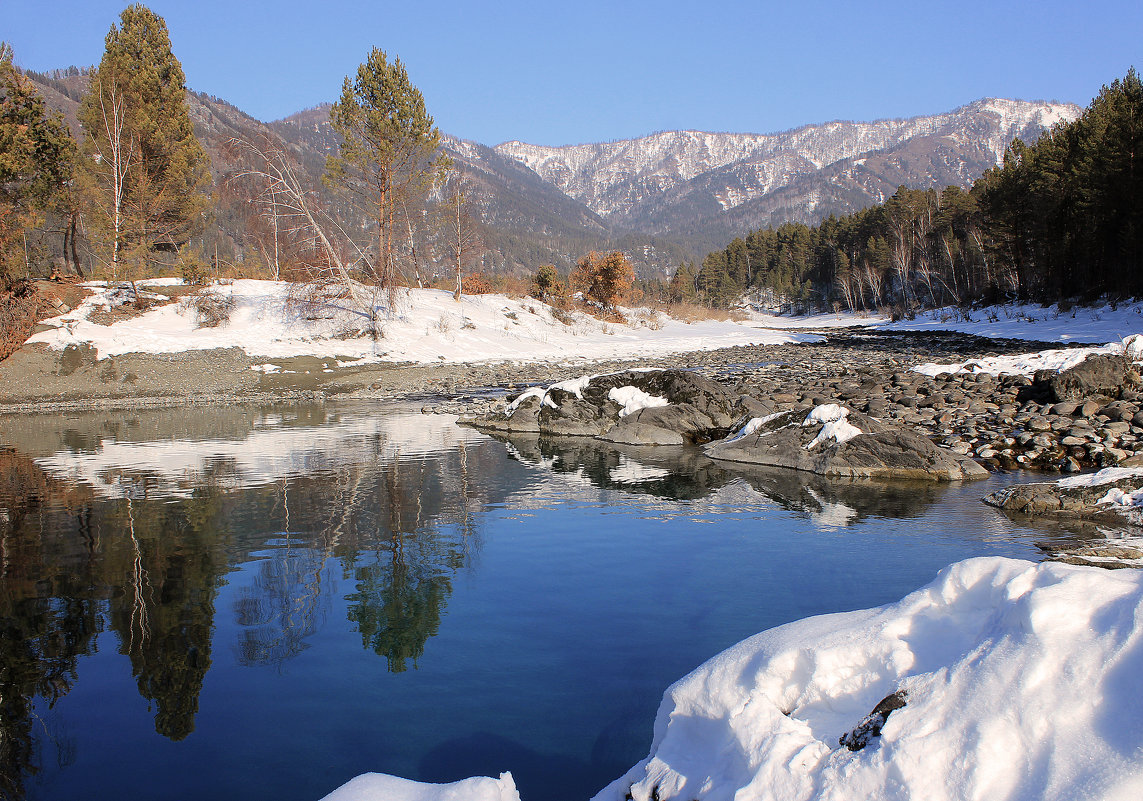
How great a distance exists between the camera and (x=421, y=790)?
2895mm

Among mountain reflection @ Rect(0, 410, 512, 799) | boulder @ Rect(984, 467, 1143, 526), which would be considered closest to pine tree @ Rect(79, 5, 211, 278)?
mountain reflection @ Rect(0, 410, 512, 799)

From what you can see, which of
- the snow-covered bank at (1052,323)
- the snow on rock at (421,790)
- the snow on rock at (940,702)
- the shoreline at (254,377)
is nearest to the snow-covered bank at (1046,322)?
the snow-covered bank at (1052,323)

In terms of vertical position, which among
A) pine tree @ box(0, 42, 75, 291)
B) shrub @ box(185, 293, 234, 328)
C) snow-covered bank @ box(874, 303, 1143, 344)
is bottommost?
snow-covered bank @ box(874, 303, 1143, 344)

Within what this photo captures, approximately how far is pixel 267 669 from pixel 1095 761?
174 inches

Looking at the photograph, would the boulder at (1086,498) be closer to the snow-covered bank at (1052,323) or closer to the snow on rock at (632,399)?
the snow on rock at (632,399)

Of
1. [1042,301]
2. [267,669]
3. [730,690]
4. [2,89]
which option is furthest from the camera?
[1042,301]

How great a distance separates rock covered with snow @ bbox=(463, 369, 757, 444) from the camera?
13.8 m

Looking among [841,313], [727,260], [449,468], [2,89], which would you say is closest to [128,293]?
[2,89]

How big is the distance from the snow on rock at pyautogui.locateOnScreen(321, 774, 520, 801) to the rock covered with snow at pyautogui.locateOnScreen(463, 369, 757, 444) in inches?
430

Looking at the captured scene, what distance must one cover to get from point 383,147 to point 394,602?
29.1 m

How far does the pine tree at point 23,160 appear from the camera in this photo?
74.1 feet

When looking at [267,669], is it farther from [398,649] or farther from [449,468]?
[449,468]

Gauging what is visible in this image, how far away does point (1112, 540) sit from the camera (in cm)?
664

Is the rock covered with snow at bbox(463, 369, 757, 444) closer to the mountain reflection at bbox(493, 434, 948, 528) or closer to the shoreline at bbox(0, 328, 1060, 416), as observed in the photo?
the mountain reflection at bbox(493, 434, 948, 528)
